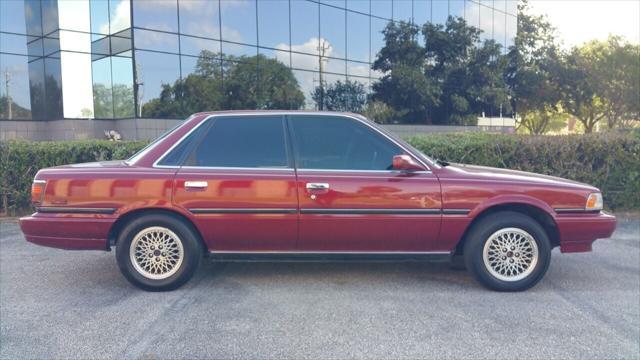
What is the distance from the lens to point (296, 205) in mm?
4242

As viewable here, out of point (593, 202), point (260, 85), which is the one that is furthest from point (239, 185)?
point (260, 85)

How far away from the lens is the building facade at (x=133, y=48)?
17609 mm

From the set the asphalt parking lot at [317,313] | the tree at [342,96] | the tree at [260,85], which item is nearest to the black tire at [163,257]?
the asphalt parking lot at [317,313]

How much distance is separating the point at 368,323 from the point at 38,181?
3.23 m

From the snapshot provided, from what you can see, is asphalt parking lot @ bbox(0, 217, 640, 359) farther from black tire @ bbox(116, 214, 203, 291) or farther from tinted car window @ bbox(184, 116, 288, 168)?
tinted car window @ bbox(184, 116, 288, 168)

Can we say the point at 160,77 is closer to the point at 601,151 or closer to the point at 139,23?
the point at 139,23

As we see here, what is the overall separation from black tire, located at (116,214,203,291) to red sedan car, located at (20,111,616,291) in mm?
10

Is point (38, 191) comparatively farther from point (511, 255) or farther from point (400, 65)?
point (400, 65)

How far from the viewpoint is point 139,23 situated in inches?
673

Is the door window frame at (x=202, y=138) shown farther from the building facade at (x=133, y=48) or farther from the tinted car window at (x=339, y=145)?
the building facade at (x=133, y=48)

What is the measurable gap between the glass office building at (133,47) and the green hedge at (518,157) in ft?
33.6

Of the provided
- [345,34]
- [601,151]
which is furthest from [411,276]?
[345,34]

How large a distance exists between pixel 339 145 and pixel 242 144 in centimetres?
91

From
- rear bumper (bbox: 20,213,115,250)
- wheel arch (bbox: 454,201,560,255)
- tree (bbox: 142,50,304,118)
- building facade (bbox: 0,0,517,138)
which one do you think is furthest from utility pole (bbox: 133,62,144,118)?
wheel arch (bbox: 454,201,560,255)
